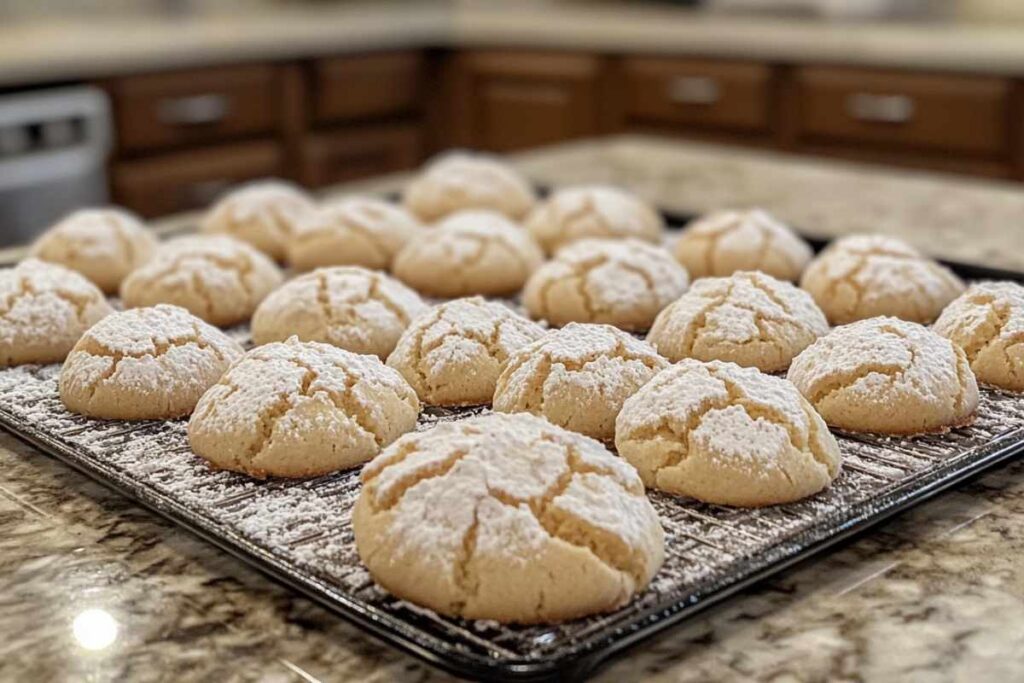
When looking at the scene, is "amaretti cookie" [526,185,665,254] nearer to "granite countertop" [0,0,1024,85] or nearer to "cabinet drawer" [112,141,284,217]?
"granite countertop" [0,0,1024,85]

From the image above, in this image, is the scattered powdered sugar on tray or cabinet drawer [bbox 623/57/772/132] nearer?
the scattered powdered sugar on tray

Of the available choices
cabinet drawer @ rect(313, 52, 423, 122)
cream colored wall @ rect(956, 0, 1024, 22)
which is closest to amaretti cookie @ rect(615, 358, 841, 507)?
cabinet drawer @ rect(313, 52, 423, 122)

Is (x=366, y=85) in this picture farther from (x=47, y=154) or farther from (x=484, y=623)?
(x=484, y=623)

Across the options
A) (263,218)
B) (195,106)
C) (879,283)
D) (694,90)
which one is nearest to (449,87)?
(694,90)

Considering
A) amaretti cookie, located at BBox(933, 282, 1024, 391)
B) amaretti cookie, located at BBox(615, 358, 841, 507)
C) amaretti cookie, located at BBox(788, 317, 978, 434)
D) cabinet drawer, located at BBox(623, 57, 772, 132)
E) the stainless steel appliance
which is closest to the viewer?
amaretti cookie, located at BBox(615, 358, 841, 507)

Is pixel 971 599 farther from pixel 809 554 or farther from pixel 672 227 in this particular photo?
pixel 672 227

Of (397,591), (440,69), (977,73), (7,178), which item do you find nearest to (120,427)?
(397,591)

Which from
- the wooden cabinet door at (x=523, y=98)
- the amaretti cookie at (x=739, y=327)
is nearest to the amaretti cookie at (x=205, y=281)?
the amaretti cookie at (x=739, y=327)
